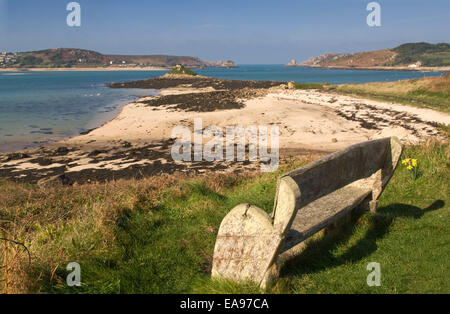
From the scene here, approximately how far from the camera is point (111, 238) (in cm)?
427

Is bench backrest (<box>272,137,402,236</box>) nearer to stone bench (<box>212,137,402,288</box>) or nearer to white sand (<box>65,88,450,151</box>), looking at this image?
stone bench (<box>212,137,402,288</box>)

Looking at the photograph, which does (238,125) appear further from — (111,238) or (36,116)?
(36,116)

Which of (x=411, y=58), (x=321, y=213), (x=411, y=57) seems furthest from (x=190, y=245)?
(x=411, y=57)

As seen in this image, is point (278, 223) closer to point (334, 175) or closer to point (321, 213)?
point (334, 175)

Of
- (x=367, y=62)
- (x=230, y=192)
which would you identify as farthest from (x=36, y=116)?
(x=367, y=62)

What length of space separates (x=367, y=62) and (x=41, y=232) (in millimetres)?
213331

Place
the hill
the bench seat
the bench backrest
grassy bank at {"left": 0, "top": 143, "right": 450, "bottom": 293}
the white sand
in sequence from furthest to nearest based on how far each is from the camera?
the hill
the white sand
the bench seat
grassy bank at {"left": 0, "top": 143, "right": 450, "bottom": 293}
the bench backrest

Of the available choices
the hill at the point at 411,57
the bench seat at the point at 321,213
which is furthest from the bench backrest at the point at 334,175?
the hill at the point at 411,57

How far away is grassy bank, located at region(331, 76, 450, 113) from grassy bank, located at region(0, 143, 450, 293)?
73.0 ft

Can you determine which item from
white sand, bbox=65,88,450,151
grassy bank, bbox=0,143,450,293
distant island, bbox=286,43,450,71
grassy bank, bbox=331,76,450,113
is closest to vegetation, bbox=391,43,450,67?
distant island, bbox=286,43,450,71

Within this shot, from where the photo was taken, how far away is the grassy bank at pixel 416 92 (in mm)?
26359

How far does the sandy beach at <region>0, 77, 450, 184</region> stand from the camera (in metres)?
14.3

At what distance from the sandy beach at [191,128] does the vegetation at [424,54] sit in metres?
147

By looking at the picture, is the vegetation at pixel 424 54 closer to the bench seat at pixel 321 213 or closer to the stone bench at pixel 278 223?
the bench seat at pixel 321 213
